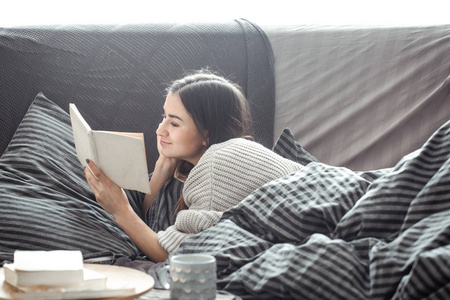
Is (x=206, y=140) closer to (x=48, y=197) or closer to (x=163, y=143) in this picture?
(x=163, y=143)

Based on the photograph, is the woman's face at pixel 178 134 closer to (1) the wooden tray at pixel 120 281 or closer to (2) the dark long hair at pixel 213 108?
(2) the dark long hair at pixel 213 108

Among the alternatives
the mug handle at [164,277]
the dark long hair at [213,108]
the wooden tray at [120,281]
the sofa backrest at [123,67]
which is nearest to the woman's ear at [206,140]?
the dark long hair at [213,108]

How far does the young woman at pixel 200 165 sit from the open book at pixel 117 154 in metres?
0.05

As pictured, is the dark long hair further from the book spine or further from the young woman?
the book spine

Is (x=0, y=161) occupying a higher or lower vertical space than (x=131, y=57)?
lower

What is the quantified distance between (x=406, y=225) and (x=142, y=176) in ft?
1.98

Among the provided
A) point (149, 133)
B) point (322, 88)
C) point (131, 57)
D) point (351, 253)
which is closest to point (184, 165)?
point (149, 133)

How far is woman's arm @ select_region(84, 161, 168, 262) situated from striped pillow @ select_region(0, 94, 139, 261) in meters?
0.04

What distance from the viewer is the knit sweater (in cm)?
163

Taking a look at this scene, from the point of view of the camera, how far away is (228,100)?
1.92 meters

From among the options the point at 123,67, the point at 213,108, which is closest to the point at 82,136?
the point at 213,108

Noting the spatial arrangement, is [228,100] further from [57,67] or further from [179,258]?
[179,258]

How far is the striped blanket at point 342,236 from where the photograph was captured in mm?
1229

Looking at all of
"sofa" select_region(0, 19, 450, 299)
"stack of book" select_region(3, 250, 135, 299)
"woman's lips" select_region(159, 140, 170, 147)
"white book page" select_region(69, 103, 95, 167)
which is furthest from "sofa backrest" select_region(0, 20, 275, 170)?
"stack of book" select_region(3, 250, 135, 299)
